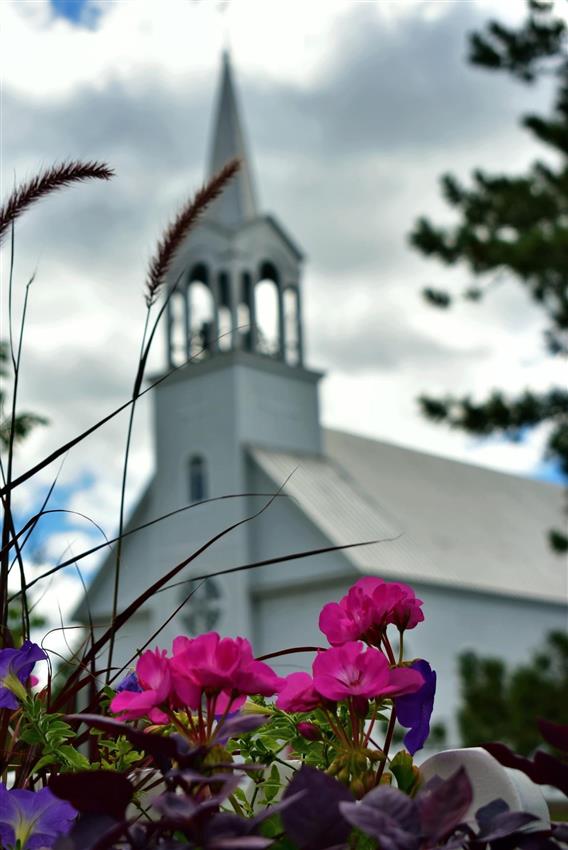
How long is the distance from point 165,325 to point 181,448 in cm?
262

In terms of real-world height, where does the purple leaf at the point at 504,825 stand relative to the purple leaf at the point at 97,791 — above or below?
below

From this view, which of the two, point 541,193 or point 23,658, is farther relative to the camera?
point 541,193

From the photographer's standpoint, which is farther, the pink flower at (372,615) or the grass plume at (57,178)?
the grass plume at (57,178)

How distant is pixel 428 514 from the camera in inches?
1094

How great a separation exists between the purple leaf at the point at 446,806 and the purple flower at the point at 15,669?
411 mm

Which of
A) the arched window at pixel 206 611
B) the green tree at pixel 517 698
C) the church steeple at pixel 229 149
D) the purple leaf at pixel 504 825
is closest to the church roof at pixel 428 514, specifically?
the arched window at pixel 206 611

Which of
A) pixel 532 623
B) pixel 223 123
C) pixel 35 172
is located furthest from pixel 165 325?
pixel 35 172

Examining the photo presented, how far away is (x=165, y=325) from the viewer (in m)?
24.3

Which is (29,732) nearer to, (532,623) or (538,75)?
(538,75)

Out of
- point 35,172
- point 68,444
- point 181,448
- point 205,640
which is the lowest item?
point 205,640

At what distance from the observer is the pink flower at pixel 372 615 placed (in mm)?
983

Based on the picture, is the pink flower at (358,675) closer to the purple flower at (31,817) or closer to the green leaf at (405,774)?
the green leaf at (405,774)

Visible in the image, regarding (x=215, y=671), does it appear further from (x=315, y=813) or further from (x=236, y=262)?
(x=236, y=262)

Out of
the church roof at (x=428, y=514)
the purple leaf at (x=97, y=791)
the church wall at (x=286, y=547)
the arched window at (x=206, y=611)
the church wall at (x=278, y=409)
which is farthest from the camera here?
the church wall at (x=278, y=409)
